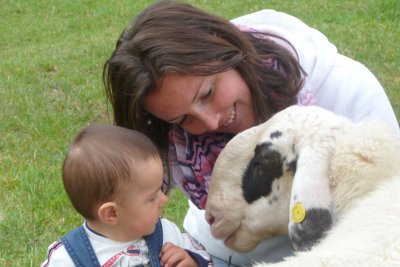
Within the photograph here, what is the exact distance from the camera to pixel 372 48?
8641mm

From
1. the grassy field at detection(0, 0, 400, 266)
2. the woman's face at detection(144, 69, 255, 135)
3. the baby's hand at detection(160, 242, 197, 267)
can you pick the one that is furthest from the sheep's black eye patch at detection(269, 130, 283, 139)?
the grassy field at detection(0, 0, 400, 266)

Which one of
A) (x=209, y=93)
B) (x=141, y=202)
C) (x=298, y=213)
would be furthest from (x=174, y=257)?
(x=209, y=93)

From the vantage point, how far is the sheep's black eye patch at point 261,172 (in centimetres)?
314

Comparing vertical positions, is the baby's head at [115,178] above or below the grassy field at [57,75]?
above

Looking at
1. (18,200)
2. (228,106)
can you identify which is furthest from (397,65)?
(228,106)

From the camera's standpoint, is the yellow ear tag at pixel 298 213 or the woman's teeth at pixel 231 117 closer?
the yellow ear tag at pixel 298 213

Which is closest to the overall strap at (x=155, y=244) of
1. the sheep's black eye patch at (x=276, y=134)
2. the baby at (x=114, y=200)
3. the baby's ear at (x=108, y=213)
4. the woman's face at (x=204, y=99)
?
the baby at (x=114, y=200)

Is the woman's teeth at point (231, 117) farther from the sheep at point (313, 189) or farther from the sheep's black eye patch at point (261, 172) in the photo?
the sheep's black eye patch at point (261, 172)

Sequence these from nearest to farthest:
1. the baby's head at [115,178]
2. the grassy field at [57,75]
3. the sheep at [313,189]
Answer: the sheep at [313,189] < the baby's head at [115,178] < the grassy field at [57,75]

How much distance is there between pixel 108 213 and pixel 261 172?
0.62 meters

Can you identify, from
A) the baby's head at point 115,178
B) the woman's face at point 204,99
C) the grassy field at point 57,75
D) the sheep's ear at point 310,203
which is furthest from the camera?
the grassy field at point 57,75

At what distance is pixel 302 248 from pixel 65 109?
471 centimetres

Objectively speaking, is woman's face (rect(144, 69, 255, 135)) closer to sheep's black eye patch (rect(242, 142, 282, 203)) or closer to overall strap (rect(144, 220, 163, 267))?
sheep's black eye patch (rect(242, 142, 282, 203))

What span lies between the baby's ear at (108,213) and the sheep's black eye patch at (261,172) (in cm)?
54
